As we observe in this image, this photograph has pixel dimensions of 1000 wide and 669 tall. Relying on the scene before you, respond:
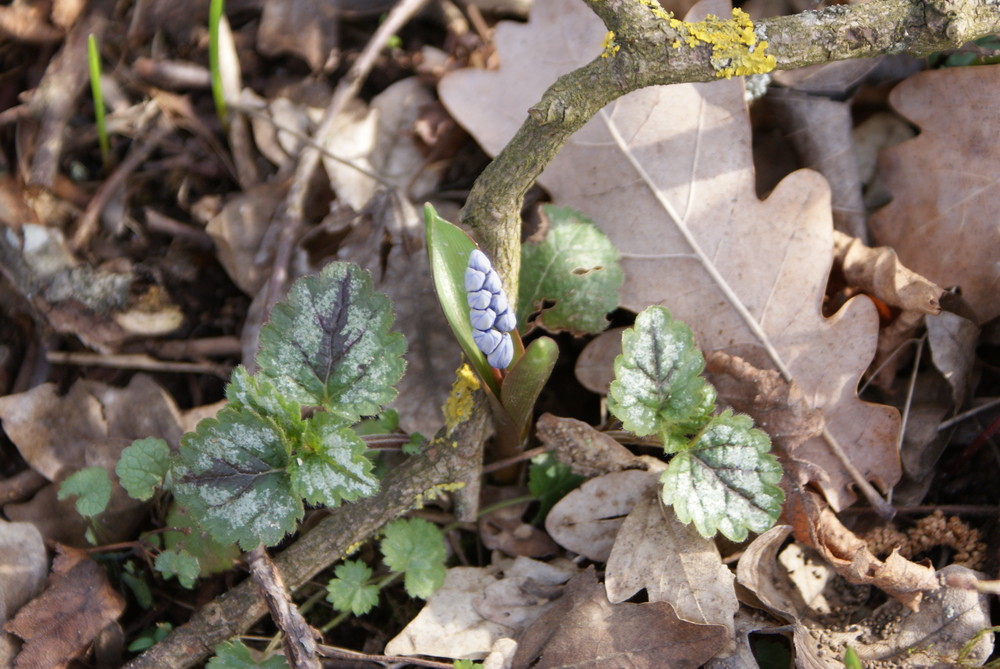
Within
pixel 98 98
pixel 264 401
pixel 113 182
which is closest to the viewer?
pixel 264 401

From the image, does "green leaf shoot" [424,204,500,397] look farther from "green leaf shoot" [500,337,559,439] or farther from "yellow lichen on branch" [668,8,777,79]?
"yellow lichen on branch" [668,8,777,79]

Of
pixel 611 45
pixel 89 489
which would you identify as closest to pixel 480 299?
pixel 611 45

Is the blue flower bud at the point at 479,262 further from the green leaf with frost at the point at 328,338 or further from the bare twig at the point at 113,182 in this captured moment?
the bare twig at the point at 113,182

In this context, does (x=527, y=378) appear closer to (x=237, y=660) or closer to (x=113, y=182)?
(x=237, y=660)

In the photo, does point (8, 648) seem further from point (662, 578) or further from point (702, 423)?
point (702, 423)

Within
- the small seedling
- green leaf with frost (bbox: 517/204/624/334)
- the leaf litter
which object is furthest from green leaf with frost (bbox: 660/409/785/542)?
green leaf with frost (bbox: 517/204/624/334)

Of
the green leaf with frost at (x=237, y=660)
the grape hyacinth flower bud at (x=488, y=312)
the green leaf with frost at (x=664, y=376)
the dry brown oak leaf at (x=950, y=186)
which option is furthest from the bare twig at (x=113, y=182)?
the dry brown oak leaf at (x=950, y=186)

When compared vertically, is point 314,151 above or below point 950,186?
above
